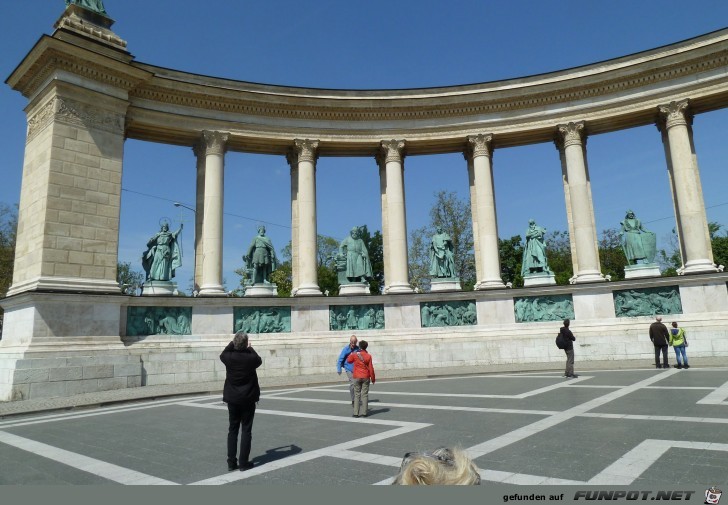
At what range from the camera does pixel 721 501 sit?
2605 millimetres

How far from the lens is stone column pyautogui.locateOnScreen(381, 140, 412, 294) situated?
95.0ft

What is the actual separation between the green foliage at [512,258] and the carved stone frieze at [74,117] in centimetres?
5260

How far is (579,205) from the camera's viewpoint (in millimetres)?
28328

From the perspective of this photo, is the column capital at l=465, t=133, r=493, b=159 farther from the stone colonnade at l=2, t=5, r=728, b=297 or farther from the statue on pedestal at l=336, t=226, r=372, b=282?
the statue on pedestal at l=336, t=226, r=372, b=282

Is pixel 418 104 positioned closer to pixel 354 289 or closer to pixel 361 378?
pixel 354 289

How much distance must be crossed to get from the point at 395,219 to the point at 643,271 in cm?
1356

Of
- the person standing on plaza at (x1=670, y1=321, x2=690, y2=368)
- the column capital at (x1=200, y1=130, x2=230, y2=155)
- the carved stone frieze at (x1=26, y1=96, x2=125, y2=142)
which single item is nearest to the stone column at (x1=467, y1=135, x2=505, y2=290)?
the person standing on plaza at (x1=670, y1=321, x2=690, y2=368)

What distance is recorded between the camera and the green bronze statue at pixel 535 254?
2894cm

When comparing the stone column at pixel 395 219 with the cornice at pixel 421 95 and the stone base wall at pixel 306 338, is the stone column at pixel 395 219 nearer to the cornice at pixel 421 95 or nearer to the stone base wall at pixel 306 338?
the stone base wall at pixel 306 338

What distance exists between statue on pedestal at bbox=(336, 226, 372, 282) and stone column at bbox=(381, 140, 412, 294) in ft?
4.86

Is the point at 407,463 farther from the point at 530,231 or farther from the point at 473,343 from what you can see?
the point at 530,231

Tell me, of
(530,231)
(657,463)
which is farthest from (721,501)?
(530,231)

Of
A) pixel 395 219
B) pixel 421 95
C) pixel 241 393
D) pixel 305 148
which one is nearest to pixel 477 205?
pixel 395 219

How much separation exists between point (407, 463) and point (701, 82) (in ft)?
104
